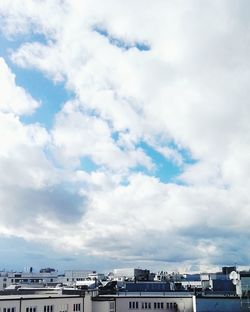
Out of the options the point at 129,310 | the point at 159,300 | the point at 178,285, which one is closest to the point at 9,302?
the point at 129,310

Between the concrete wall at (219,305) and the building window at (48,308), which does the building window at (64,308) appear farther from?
the concrete wall at (219,305)

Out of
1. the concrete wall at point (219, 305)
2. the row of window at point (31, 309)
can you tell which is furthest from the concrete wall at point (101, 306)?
the concrete wall at point (219, 305)

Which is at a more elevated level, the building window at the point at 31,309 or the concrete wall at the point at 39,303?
the concrete wall at the point at 39,303

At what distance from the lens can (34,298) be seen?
90688mm

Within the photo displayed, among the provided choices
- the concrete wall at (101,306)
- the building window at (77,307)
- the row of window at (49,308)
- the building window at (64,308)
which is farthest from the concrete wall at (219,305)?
the building window at (64,308)

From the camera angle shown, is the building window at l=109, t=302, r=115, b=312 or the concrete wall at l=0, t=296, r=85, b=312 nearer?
the concrete wall at l=0, t=296, r=85, b=312

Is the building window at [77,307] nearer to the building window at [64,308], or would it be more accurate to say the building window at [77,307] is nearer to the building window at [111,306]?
the building window at [64,308]

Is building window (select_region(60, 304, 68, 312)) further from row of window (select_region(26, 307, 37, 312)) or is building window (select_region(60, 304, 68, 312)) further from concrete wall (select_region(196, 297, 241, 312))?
concrete wall (select_region(196, 297, 241, 312))

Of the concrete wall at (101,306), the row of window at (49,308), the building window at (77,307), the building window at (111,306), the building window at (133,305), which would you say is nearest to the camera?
the row of window at (49,308)

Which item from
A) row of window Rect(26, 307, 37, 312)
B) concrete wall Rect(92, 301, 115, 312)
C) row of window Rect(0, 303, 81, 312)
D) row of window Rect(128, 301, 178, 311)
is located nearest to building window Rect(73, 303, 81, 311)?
row of window Rect(0, 303, 81, 312)

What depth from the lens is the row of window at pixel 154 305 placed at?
104 meters

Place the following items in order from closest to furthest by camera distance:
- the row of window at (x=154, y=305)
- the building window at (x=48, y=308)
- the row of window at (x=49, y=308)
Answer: the row of window at (x=49, y=308) < the building window at (x=48, y=308) < the row of window at (x=154, y=305)

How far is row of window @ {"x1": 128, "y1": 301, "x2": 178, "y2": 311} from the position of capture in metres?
104

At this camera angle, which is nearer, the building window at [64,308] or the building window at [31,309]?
the building window at [31,309]
